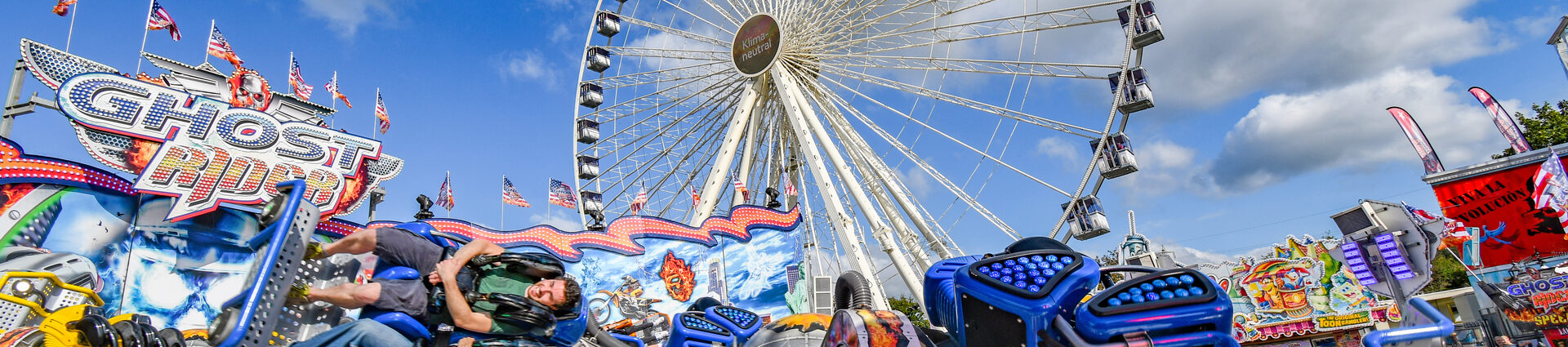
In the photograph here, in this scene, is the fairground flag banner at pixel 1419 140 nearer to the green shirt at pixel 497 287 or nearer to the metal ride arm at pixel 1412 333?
the metal ride arm at pixel 1412 333

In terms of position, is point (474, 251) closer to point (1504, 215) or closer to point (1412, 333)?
point (1412, 333)

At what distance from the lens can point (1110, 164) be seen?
1616cm

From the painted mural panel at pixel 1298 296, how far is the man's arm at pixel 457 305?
15891mm

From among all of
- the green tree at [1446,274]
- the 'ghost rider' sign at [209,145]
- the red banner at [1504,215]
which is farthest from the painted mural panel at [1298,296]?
the green tree at [1446,274]

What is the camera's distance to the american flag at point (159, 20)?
40.2 ft

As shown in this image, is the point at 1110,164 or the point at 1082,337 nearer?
the point at 1082,337

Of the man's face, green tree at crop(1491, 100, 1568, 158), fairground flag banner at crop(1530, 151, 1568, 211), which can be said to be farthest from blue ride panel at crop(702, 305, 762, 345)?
green tree at crop(1491, 100, 1568, 158)

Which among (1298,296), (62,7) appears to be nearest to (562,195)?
(62,7)

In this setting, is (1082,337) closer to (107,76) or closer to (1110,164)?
(107,76)

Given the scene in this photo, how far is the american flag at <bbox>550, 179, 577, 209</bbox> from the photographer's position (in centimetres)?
1852

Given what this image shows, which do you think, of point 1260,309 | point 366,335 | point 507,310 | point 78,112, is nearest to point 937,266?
point 507,310

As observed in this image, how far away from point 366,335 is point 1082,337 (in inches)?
96.3

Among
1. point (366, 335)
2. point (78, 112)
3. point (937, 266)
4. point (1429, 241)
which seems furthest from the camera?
point (78, 112)

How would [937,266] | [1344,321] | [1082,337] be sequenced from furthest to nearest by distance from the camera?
[1344,321] → [937,266] → [1082,337]
